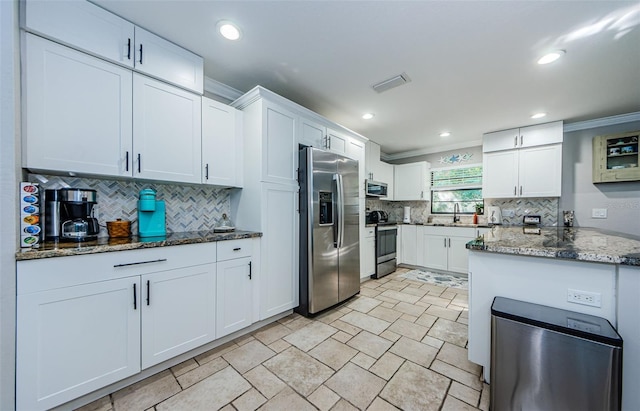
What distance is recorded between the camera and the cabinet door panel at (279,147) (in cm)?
225

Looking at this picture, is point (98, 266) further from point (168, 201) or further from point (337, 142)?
point (337, 142)

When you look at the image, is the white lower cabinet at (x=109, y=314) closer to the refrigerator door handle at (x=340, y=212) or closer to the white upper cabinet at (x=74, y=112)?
the white upper cabinet at (x=74, y=112)

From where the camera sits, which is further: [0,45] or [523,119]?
[523,119]

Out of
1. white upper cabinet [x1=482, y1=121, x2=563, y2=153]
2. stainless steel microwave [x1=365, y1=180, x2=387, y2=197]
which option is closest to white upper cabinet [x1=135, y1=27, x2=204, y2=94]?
stainless steel microwave [x1=365, y1=180, x2=387, y2=197]

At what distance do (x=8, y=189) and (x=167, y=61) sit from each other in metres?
1.31

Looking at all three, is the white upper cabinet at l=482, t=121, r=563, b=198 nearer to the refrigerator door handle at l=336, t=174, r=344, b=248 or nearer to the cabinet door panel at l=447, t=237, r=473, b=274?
the cabinet door panel at l=447, t=237, r=473, b=274

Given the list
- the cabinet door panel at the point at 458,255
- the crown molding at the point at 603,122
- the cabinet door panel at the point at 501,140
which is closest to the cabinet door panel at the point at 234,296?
the cabinet door panel at the point at 458,255

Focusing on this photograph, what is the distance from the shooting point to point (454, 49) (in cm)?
188

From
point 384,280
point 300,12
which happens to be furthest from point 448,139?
point 300,12

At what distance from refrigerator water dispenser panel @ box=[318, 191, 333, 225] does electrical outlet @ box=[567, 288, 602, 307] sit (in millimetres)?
1883

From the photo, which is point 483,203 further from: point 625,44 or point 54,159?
point 54,159

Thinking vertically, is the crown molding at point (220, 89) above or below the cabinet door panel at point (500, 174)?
above

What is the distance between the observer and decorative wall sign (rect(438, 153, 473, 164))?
4.51 meters

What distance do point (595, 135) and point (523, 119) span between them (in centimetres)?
110
